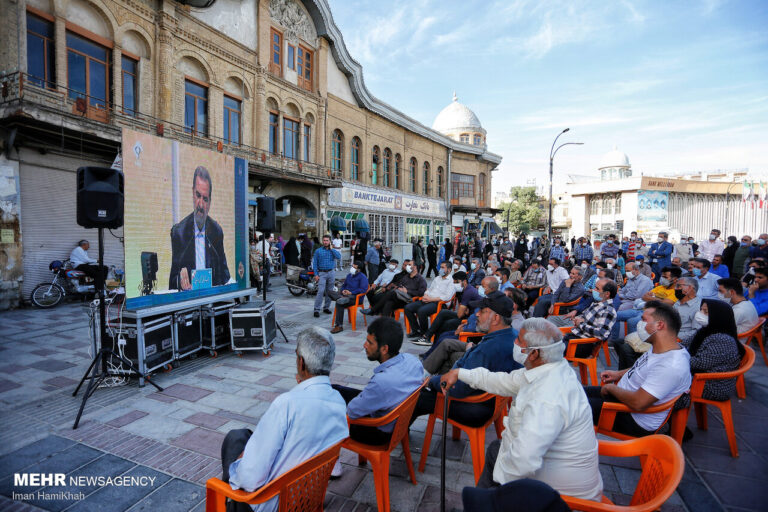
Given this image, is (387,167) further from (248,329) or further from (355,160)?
(248,329)

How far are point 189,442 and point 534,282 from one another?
7.68 metres

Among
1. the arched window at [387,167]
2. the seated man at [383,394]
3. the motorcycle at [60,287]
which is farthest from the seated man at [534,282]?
the arched window at [387,167]

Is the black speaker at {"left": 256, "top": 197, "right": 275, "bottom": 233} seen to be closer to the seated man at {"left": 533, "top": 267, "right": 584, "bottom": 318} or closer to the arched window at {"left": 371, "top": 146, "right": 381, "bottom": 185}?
the seated man at {"left": 533, "top": 267, "right": 584, "bottom": 318}

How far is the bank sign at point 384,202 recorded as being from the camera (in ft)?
67.6

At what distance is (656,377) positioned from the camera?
8.95 ft

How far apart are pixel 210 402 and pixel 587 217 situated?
51862 millimetres

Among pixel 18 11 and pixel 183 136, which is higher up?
pixel 18 11

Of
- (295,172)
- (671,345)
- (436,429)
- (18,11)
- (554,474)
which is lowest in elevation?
(436,429)

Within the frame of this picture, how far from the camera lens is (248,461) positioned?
186 cm

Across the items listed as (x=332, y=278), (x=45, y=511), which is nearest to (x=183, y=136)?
(x=332, y=278)

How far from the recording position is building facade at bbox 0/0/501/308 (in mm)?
9109

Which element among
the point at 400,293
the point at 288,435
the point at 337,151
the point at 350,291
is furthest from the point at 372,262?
the point at 288,435

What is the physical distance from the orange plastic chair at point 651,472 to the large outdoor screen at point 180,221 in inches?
196

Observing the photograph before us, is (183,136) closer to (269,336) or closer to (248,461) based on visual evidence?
(269,336)
